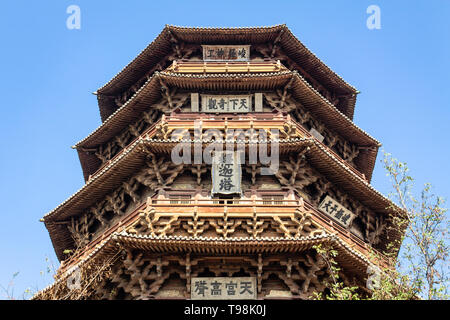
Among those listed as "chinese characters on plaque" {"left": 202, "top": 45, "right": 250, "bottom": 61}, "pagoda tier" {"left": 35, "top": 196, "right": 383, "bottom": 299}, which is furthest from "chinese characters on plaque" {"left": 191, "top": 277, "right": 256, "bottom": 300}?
"chinese characters on plaque" {"left": 202, "top": 45, "right": 250, "bottom": 61}

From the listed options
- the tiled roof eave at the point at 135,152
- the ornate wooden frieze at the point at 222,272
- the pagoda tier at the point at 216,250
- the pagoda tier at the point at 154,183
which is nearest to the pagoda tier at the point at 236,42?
the pagoda tier at the point at 154,183

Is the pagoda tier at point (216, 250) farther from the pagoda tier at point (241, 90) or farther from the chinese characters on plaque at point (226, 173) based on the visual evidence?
the pagoda tier at point (241, 90)

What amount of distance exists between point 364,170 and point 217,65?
5.88m

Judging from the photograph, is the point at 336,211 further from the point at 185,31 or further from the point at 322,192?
the point at 185,31

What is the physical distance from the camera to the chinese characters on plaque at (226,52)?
19531 mm

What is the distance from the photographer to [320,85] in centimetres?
2039

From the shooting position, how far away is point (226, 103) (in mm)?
17781

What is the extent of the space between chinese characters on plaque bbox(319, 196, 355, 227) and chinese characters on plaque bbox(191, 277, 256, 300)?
3662 mm

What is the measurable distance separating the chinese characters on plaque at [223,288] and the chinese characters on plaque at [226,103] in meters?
6.05

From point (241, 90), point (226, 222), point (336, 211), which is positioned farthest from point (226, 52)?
point (226, 222)

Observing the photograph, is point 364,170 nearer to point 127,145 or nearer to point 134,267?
point 127,145

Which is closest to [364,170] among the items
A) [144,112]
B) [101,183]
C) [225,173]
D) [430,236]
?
[225,173]

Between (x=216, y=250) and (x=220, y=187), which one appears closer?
(x=216, y=250)

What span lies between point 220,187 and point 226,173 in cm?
43
